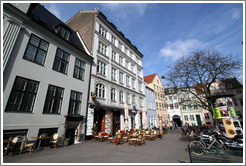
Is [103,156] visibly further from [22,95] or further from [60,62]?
[60,62]

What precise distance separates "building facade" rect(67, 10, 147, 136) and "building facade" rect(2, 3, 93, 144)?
7.78 ft

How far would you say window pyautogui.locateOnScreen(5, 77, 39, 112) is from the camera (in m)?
7.40

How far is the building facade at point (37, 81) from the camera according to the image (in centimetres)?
743

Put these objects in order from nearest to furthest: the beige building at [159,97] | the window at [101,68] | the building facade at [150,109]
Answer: the window at [101,68]
the building facade at [150,109]
the beige building at [159,97]

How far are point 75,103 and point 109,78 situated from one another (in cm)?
663

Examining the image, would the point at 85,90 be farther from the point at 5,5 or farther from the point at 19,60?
the point at 5,5

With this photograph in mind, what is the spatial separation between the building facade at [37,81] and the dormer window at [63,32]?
0.35 ft

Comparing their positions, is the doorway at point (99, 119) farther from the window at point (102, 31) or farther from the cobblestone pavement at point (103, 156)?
the window at point (102, 31)

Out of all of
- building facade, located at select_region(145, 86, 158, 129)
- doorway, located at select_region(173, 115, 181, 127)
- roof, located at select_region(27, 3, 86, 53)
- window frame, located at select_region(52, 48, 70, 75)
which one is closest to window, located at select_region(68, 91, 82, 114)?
window frame, located at select_region(52, 48, 70, 75)

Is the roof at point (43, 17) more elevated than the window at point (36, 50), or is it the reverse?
the roof at point (43, 17)

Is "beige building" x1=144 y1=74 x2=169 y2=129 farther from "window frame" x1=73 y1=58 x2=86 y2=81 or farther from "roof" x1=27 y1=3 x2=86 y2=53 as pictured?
"roof" x1=27 y1=3 x2=86 y2=53

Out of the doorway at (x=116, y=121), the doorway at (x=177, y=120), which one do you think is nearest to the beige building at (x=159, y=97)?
the doorway at (x=177, y=120)

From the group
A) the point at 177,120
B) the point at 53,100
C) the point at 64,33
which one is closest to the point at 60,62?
the point at 53,100

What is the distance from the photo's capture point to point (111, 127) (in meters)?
14.7
